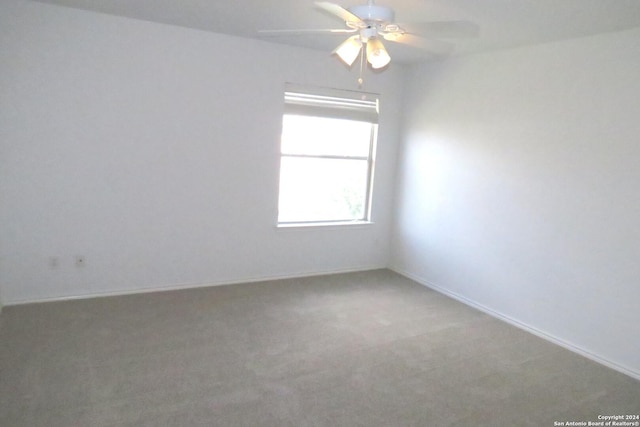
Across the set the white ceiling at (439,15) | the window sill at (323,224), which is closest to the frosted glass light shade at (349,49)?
the white ceiling at (439,15)

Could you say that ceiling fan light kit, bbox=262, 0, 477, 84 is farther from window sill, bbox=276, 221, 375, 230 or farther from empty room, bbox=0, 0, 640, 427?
window sill, bbox=276, 221, 375, 230

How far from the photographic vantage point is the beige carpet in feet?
7.68

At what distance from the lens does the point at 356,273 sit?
16.3 ft

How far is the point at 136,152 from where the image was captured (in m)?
3.77

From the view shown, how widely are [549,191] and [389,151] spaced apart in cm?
196

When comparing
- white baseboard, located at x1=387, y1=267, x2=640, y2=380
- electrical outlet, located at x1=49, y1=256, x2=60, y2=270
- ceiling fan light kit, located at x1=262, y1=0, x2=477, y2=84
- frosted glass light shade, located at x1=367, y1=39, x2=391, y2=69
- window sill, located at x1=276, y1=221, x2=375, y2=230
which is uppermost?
ceiling fan light kit, located at x1=262, y1=0, x2=477, y2=84

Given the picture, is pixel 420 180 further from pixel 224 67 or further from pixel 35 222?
pixel 35 222

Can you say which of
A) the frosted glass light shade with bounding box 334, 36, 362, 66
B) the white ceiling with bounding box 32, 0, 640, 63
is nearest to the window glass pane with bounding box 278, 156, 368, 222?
the white ceiling with bounding box 32, 0, 640, 63

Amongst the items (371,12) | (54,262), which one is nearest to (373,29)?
(371,12)

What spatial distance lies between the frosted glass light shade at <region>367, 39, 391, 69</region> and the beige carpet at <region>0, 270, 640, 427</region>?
1.92 m

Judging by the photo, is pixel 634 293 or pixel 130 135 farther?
pixel 130 135

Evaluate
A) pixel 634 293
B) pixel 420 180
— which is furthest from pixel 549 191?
pixel 420 180

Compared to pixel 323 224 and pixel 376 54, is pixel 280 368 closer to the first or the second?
pixel 376 54

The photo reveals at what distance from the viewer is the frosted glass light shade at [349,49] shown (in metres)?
2.29
